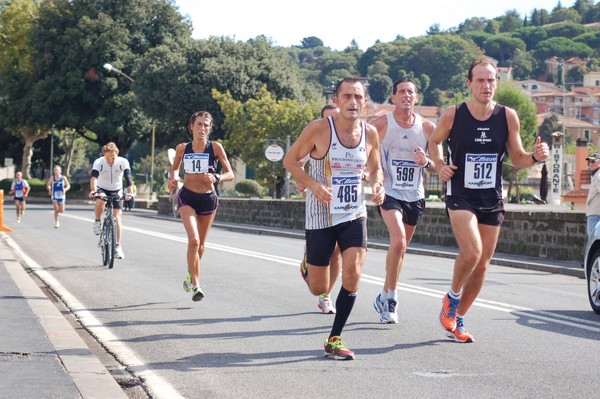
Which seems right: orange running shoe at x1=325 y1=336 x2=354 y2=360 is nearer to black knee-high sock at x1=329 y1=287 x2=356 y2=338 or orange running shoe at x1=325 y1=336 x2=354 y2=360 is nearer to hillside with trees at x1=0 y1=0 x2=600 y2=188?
black knee-high sock at x1=329 y1=287 x2=356 y2=338

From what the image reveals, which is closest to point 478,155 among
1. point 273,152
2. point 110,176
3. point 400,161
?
point 400,161

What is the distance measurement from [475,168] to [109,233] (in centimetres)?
879

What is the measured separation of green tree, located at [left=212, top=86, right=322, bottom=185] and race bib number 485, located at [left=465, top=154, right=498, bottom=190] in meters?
47.0

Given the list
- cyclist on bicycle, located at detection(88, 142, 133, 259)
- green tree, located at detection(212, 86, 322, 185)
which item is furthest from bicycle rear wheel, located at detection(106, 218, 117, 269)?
green tree, located at detection(212, 86, 322, 185)

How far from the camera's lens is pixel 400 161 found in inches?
384

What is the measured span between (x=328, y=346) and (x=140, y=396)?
1607 millimetres

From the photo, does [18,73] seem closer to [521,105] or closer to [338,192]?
[521,105]

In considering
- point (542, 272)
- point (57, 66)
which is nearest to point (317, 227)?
point (542, 272)

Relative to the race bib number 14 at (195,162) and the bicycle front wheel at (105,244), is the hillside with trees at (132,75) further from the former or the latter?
the race bib number 14 at (195,162)

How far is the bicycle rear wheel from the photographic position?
52.1 feet

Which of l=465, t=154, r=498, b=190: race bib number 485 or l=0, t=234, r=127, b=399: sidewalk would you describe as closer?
l=0, t=234, r=127, b=399: sidewalk

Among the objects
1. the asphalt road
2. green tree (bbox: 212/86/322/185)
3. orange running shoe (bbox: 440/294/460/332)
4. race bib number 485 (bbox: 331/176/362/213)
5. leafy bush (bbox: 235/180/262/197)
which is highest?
green tree (bbox: 212/86/322/185)

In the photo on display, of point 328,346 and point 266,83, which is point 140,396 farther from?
point 266,83

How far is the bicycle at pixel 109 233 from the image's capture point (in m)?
15.9
